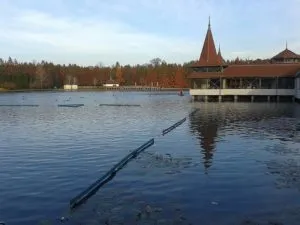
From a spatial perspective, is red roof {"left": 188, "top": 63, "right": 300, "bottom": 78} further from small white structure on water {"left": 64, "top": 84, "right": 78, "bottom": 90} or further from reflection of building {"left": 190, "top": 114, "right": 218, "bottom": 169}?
small white structure on water {"left": 64, "top": 84, "right": 78, "bottom": 90}

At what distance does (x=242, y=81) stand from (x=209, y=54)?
8.01m

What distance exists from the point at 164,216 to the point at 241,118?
25.6 metres

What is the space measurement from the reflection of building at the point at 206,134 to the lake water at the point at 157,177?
0.06 metres

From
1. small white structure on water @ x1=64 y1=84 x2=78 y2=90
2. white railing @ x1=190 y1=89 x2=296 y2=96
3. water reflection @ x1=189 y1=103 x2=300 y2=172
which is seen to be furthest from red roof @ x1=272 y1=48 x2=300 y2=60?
small white structure on water @ x1=64 y1=84 x2=78 y2=90

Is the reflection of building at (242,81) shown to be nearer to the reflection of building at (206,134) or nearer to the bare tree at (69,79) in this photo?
the reflection of building at (206,134)

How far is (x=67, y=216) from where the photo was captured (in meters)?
10.4

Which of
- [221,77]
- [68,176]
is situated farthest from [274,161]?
[221,77]

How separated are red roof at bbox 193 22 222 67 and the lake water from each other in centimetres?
4080

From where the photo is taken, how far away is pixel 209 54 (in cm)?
6881

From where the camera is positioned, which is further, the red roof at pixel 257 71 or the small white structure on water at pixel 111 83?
the small white structure on water at pixel 111 83

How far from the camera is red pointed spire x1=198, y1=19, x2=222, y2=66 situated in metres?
66.5

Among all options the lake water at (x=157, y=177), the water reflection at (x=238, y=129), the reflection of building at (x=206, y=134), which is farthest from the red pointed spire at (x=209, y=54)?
the lake water at (x=157, y=177)

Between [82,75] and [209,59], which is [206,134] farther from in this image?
[82,75]

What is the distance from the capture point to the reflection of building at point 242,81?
6012cm
